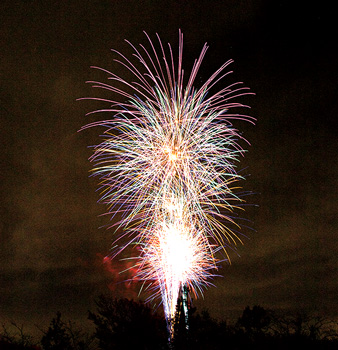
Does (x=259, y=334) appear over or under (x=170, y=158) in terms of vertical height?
under

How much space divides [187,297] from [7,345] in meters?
15.9

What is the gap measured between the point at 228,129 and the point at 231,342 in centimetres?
1578

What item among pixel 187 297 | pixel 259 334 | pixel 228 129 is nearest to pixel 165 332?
pixel 187 297

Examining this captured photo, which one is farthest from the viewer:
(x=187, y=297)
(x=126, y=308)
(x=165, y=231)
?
(x=126, y=308)

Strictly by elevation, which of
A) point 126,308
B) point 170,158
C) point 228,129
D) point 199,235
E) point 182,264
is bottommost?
point 126,308

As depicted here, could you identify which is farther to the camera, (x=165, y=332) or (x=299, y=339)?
(x=165, y=332)

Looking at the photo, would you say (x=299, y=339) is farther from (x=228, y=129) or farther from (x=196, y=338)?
(x=228, y=129)

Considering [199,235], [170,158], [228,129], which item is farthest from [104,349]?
[228,129]

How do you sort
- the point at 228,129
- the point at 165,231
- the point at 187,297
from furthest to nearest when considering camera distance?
1. the point at 187,297
2. the point at 165,231
3. the point at 228,129

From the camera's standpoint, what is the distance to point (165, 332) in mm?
30281

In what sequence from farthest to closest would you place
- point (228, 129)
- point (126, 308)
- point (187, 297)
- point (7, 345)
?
point (126, 308), point (7, 345), point (187, 297), point (228, 129)

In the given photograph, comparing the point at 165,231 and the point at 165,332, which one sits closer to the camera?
the point at 165,231

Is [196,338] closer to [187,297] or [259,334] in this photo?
[187,297]

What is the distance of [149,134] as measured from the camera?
23.1 metres
